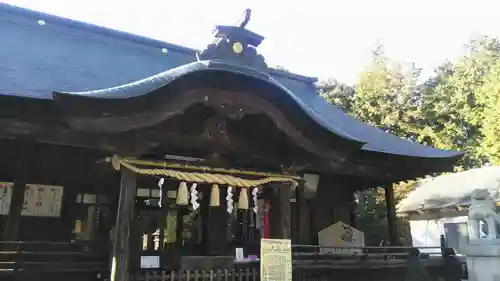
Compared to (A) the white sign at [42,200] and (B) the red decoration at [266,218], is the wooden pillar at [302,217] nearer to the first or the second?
(B) the red decoration at [266,218]

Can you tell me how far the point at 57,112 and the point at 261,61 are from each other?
155 inches

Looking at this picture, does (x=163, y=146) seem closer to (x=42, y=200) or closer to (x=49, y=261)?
(x=49, y=261)

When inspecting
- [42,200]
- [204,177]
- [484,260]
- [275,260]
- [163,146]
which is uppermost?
[163,146]

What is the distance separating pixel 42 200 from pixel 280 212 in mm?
5019

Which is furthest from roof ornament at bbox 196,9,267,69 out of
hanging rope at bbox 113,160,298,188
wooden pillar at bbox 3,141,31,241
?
wooden pillar at bbox 3,141,31,241

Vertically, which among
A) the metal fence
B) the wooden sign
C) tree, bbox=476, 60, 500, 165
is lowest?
the metal fence

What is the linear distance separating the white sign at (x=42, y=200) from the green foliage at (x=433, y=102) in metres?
18.4

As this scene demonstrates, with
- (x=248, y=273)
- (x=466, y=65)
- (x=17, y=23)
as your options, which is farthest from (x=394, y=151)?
(x=466, y=65)

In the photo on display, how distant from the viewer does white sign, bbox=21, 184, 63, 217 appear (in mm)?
8641

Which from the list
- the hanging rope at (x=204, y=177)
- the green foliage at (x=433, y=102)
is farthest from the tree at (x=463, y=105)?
the hanging rope at (x=204, y=177)

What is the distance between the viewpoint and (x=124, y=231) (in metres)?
6.80

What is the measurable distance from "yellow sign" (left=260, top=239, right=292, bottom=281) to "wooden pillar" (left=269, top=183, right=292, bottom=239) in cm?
51

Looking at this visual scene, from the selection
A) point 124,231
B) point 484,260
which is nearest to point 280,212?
point 124,231

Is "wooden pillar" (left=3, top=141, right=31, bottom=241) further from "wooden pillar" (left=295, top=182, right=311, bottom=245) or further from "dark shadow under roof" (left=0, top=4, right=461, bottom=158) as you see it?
"wooden pillar" (left=295, top=182, right=311, bottom=245)
